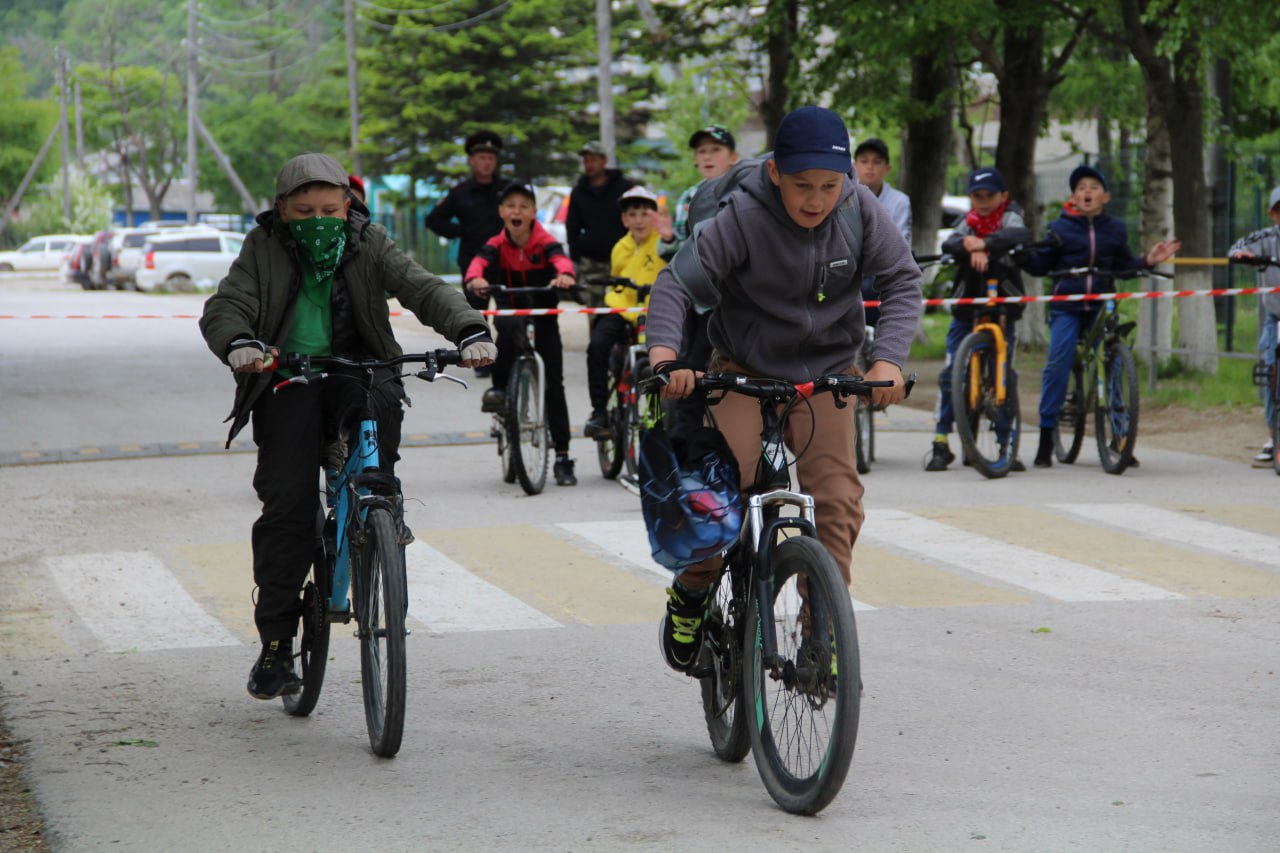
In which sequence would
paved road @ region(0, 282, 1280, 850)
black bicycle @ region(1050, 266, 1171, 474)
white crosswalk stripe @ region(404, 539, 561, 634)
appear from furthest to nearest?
1. black bicycle @ region(1050, 266, 1171, 474)
2. white crosswalk stripe @ region(404, 539, 561, 634)
3. paved road @ region(0, 282, 1280, 850)

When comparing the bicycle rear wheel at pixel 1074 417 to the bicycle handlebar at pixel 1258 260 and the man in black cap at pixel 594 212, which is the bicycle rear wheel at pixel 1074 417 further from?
the man in black cap at pixel 594 212

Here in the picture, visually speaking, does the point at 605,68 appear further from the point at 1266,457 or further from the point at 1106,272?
the point at 1266,457

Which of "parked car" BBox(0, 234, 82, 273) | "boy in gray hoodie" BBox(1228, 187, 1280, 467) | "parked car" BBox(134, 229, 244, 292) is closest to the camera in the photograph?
"boy in gray hoodie" BBox(1228, 187, 1280, 467)

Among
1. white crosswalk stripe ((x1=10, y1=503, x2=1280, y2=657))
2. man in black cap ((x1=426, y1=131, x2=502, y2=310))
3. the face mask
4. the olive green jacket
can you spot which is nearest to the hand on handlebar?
the olive green jacket

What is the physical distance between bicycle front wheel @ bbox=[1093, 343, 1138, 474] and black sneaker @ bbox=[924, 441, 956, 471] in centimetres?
92

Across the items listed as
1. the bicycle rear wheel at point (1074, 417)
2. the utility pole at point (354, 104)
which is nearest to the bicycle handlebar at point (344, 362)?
the bicycle rear wheel at point (1074, 417)

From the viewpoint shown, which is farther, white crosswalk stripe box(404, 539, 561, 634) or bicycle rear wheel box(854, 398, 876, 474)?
bicycle rear wheel box(854, 398, 876, 474)

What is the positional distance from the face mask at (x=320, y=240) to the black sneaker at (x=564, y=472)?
19.2 feet

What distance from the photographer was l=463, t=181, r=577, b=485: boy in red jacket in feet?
37.8

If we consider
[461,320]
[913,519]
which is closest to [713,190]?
[461,320]

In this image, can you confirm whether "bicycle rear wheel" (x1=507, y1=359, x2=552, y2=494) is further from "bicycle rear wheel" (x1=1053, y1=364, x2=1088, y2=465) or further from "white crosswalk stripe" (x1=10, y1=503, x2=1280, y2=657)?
"bicycle rear wheel" (x1=1053, y1=364, x2=1088, y2=465)

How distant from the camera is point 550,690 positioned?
21.5 feet

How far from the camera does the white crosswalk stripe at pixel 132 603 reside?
750 cm

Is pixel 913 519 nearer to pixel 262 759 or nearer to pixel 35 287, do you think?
pixel 262 759
